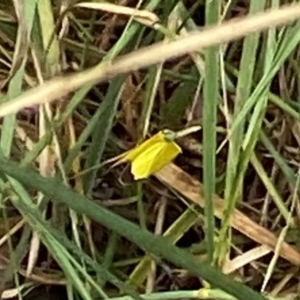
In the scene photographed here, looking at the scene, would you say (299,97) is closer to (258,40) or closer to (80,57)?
(258,40)

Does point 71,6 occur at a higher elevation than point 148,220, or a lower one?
higher

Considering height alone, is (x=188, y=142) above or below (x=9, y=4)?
below

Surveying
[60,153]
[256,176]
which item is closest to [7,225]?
[60,153]

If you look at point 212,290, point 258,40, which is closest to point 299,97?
point 258,40

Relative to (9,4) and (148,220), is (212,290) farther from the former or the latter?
(9,4)

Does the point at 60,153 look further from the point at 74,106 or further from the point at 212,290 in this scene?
the point at 212,290
